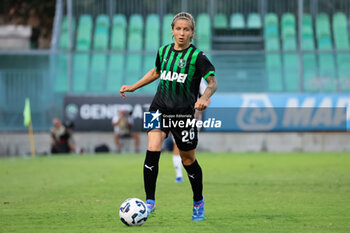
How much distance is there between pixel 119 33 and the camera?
29641 mm

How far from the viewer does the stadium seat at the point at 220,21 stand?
2956 cm

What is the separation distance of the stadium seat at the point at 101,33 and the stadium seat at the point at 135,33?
3.25ft

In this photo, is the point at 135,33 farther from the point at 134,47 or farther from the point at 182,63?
the point at 182,63

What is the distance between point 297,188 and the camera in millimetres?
11828

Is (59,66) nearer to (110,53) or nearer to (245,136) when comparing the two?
(110,53)

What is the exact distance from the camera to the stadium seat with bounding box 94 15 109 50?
29328 millimetres

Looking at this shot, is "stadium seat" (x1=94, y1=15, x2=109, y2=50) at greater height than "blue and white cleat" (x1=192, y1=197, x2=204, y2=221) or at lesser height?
greater

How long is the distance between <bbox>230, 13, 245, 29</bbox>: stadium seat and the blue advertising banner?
432cm

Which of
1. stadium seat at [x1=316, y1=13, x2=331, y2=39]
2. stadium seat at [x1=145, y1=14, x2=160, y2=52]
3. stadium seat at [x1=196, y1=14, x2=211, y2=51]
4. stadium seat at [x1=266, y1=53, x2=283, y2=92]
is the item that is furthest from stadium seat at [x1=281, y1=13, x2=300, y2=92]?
stadium seat at [x1=145, y1=14, x2=160, y2=52]

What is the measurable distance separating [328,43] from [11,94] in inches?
494

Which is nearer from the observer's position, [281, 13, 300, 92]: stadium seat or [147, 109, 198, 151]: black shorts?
[147, 109, 198, 151]: black shorts

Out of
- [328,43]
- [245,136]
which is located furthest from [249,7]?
[245,136]

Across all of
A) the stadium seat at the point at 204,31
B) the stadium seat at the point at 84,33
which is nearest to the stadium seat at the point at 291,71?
the stadium seat at the point at 204,31

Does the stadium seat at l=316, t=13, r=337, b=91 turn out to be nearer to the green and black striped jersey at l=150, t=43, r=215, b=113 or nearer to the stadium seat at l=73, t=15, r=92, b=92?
the stadium seat at l=73, t=15, r=92, b=92
